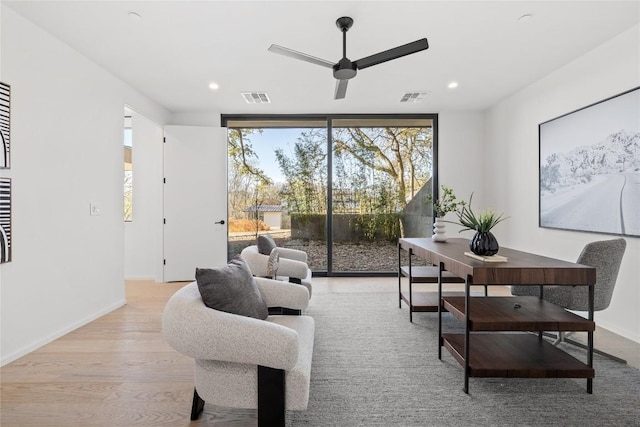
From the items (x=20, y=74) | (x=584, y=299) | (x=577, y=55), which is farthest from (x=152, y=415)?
(x=577, y=55)

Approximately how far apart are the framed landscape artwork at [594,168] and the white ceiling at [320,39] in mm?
652

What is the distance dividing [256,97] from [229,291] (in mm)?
3325

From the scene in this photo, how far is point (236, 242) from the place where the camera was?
4965 mm

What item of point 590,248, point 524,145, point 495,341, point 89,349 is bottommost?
point 89,349

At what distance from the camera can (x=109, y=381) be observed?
2033 millimetres

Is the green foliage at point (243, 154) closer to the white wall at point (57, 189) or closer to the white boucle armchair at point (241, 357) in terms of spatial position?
the white wall at point (57, 189)

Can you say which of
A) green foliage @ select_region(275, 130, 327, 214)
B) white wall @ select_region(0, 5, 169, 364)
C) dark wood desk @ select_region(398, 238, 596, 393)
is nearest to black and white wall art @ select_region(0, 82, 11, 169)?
white wall @ select_region(0, 5, 169, 364)

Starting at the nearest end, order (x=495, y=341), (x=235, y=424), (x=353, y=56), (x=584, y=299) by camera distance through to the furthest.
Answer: (x=235, y=424) < (x=495, y=341) < (x=584, y=299) < (x=353, y=56)

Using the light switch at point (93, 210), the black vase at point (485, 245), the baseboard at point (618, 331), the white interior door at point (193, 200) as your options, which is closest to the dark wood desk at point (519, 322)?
the black vase at point (485, 245)

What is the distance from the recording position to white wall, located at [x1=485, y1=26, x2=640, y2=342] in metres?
2.68

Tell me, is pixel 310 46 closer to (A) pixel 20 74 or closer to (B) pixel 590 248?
(A) pixel 20 74

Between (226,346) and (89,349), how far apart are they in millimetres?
1923

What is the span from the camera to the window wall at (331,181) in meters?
4.96

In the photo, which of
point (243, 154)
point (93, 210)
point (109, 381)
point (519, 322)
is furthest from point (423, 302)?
point (243, 154)
